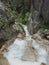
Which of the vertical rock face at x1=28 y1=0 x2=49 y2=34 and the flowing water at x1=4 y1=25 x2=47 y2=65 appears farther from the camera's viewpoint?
the vertical rock face at x1=28 y1=0 x2=49 y2=34

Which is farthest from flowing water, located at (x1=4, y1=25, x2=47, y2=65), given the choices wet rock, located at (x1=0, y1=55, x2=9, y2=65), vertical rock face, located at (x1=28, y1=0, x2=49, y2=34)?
Answer: vertical rock face, located at (x1=28, y1=0, x2=49, y2=34)

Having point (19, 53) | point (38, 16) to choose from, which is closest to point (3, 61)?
point (19, 53)

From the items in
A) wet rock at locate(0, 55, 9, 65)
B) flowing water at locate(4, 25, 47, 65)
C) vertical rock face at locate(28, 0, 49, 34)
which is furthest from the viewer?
vertical rock face at locate(28, 0, 49, 34)

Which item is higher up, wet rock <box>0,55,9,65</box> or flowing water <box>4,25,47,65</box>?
wet rock <box>0,55,9,65</box>

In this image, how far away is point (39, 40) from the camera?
13.2m

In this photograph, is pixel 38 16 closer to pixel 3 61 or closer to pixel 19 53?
pixel 19 53

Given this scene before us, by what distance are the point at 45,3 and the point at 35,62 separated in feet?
24.2

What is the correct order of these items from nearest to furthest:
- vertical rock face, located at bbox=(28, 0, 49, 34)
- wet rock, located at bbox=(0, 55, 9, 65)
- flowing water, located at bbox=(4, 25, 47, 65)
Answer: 1. wet rock, located at bbox=(0, 55, 9, 65)
2. flowing water, located at bbox=(4, 25, 47, 65)
3. vertical rock face, located at bbox=(28, 0, 49, 34)

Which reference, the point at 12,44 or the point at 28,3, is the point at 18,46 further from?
the point at 28,3

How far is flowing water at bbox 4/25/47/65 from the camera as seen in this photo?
994 centimetres

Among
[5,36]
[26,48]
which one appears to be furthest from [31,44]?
[5,36]

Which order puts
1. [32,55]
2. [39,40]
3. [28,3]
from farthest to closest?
1. [28,3]
2. [39,40]
3. [32,55]

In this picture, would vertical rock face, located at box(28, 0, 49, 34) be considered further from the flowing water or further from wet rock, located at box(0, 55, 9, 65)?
wet rock, located at box(0, 55, 9, 65)

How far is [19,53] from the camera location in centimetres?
1104
